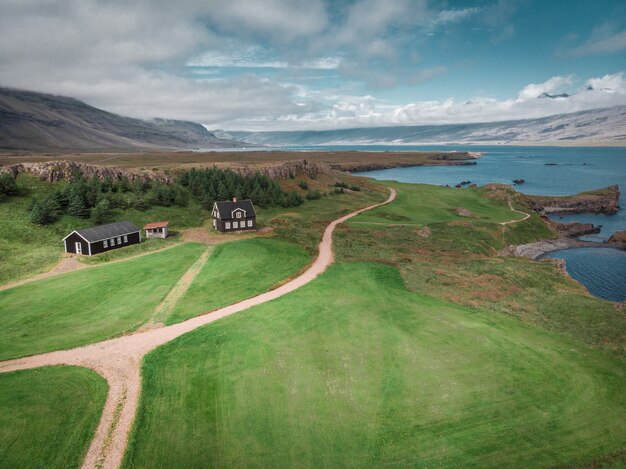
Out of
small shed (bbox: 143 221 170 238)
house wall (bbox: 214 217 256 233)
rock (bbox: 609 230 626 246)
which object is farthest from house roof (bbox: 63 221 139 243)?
rock (bbox: 609 230 626 246)

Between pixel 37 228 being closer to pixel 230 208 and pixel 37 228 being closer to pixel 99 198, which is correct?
pixel 99 198

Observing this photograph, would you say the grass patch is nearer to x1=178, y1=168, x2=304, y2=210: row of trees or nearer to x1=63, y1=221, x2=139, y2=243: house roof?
x1=63, y1=221, x2=139, y2=243: house roof

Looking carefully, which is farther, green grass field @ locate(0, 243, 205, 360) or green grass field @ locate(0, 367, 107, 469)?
green grass field @ locate(0, 243, 205, 360)

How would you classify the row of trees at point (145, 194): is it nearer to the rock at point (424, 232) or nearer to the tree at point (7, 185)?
the tree at point (7, 185)

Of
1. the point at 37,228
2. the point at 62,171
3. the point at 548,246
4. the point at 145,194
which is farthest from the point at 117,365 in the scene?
the point at 548,246

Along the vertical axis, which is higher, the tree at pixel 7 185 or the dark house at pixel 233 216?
the tree at pixel 7 185

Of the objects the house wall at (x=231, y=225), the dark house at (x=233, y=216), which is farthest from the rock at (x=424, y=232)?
the dark house at (x=233, y=216)
